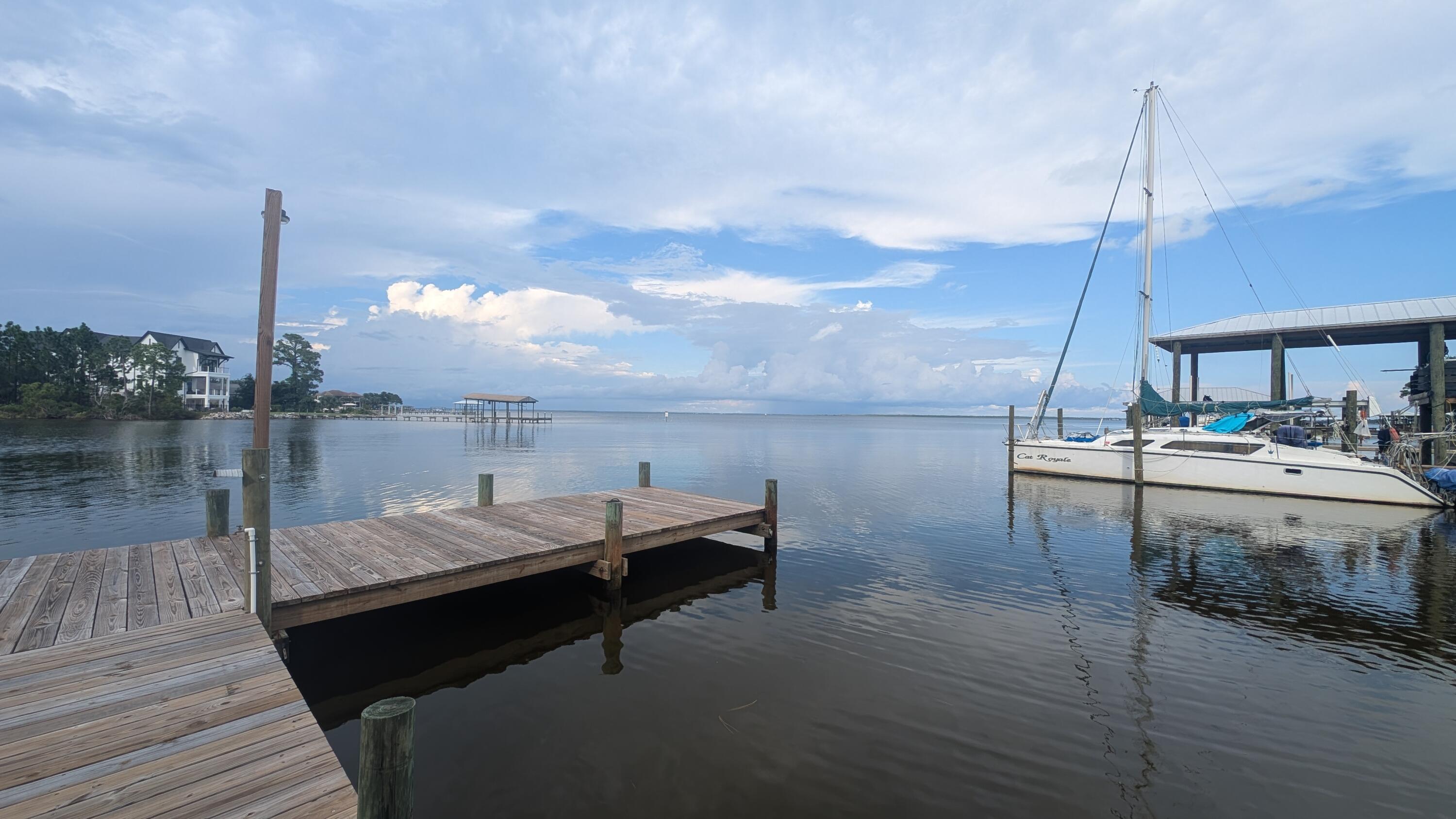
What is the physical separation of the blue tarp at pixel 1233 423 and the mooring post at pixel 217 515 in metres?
30.3

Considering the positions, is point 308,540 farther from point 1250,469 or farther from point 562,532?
point 1250,469

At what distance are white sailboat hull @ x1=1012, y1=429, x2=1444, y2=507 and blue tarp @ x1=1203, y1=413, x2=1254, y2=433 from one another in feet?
2.21

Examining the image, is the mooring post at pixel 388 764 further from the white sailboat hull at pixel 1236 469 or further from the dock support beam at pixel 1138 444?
the white sailboat hull at pixel 1236 469

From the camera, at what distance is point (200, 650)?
492cm

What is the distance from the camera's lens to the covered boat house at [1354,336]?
75.8 ft

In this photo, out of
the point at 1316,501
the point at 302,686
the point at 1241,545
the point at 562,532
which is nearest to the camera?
the point at 302,686

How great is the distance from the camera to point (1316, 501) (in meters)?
20.5

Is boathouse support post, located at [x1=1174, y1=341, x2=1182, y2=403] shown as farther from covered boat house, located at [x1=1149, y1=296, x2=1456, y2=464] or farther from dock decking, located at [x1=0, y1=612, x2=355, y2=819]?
dock decking, located at [x1=0, y1=612, x2=355, y2=819]

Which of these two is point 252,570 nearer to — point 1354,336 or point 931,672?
point 931,672

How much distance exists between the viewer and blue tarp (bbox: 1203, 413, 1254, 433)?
23.0 meters

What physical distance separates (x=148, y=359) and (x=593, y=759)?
287 feet

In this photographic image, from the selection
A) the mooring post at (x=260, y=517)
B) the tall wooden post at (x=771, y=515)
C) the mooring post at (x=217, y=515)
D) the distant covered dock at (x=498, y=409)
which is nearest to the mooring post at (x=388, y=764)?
the mooring post at (x=260, y=517)

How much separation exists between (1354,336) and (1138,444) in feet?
45.8

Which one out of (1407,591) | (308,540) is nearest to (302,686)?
(308,540)
